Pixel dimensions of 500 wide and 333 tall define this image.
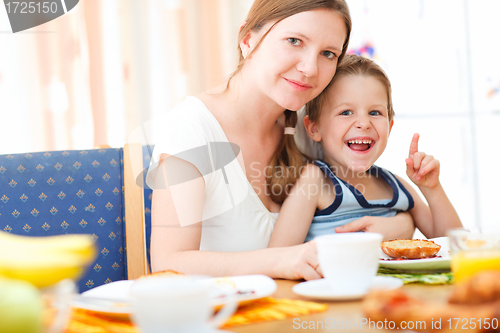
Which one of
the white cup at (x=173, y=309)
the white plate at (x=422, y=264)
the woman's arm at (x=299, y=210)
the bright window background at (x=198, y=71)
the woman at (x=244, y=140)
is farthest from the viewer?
the bright window background at (x=198, y=71)

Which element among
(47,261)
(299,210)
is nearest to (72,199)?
(299,210)

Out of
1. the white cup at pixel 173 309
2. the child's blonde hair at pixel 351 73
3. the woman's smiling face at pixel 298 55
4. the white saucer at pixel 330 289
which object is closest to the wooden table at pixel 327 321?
the white saucer at pixel 330 289

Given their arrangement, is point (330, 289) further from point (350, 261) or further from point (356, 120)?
point (356, 120)

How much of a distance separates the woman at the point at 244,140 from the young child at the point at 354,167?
77 mm

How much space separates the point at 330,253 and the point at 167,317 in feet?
0.79

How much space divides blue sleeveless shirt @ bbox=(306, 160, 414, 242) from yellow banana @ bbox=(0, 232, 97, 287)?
837 mm

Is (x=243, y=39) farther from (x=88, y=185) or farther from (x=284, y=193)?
(x=88, y=185)

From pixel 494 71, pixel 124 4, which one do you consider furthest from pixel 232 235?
pixel 494 71

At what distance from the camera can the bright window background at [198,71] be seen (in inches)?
92.9

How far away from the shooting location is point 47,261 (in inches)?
14.4

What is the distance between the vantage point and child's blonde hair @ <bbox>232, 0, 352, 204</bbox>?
104 centimetres

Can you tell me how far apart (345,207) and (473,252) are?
0.65m

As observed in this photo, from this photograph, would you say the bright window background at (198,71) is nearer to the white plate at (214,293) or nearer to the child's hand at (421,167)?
the child's hand at (421,167)

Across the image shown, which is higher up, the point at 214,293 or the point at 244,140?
the point at 244,140
